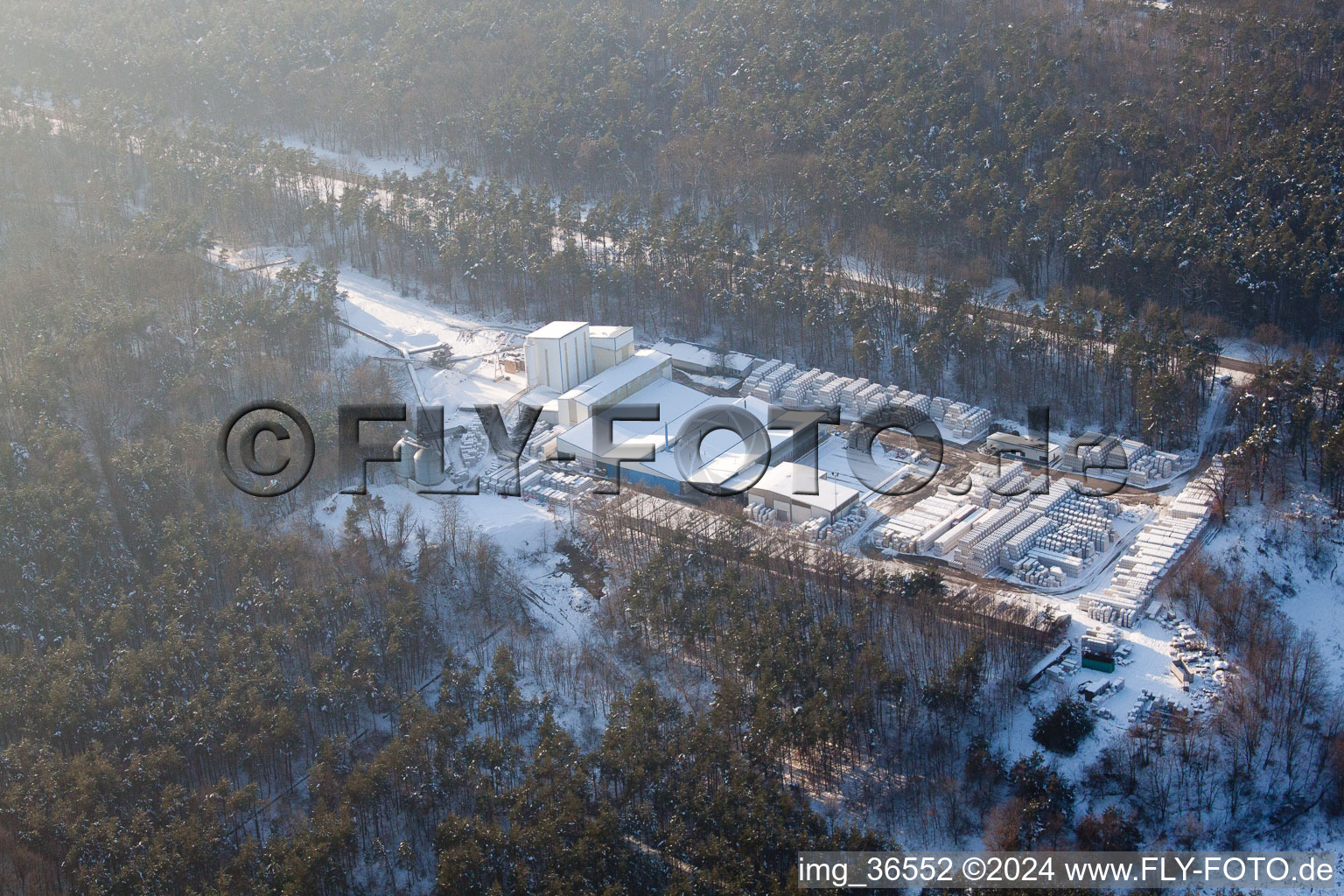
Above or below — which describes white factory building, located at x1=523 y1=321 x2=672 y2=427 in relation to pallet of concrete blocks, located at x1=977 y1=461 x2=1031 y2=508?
above

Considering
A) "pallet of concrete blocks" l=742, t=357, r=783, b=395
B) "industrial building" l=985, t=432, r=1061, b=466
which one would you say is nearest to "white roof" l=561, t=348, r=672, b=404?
"pallet of concrete blocks" l=742, t=357, r=783, b=395

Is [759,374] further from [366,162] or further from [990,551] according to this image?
[366,162]

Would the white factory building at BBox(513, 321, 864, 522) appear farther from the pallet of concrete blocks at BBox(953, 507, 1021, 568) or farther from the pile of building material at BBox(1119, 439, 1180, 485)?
the pile of building material at BBox(1119, 439, 1180, 485)

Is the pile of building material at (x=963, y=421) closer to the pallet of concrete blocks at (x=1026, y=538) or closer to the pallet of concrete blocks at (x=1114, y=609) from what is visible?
the pallet of concrete blocks at (x=1026, y=538)

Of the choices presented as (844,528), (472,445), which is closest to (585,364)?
(472,445)

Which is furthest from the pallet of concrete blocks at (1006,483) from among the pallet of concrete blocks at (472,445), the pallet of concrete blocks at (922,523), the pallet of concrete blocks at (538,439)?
the pallet of concrete blocks at (472,445)

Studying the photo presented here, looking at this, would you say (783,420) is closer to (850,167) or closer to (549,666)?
(549,666)
